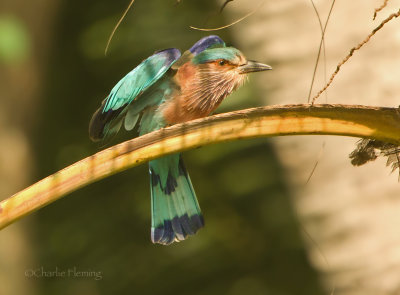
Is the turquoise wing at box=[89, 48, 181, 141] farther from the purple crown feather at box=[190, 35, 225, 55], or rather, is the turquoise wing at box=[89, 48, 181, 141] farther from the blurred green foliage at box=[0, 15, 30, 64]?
the blurred green foliage at box=[0, 15, 30, 64]

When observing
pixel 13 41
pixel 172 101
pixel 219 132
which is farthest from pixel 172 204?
pixel 13 41

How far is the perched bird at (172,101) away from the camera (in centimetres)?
227

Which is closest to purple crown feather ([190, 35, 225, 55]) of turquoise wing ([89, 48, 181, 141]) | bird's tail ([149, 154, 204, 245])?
turquoise wing ([89, 48, 181, 141])

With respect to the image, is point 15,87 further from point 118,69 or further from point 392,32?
point 392,32

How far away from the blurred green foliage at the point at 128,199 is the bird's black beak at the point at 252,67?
2.98 ft

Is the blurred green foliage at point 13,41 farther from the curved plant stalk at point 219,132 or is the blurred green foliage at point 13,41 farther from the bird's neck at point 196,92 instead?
the curved plant stalk at point 219,132

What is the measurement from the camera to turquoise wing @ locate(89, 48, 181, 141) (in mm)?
2215

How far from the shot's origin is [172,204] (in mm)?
2455

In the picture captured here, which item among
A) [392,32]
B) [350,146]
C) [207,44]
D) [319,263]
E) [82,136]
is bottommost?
[319,263]

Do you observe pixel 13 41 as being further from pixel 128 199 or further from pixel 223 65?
pixel 223 65

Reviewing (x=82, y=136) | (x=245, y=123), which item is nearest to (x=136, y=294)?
(x=82, y=136)

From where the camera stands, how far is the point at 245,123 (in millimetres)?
1431

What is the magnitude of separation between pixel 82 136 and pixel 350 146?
2.15 meters

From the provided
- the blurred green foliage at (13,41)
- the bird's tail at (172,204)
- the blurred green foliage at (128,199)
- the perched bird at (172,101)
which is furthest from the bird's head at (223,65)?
the blurred green foliage at (13,41)
